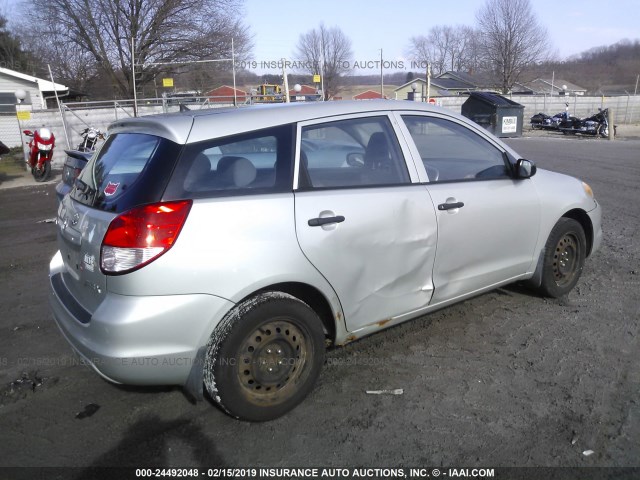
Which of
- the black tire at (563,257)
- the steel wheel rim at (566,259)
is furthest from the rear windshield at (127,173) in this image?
the steel wheel rim at (566,259)

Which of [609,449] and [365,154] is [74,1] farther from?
[609,449]

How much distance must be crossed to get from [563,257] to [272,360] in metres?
2.88

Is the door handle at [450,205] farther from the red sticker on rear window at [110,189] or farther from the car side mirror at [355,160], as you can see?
the red sticker on rear window at [110,189]

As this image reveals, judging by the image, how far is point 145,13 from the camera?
28969 millimetres

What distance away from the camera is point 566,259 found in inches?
177

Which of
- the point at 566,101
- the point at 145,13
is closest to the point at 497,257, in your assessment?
the point at 145,13

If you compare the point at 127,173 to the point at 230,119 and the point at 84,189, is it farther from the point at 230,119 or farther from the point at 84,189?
the point at 230,119

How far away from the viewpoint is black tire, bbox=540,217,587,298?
14.0 feet

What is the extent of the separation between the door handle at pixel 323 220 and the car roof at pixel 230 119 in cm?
59

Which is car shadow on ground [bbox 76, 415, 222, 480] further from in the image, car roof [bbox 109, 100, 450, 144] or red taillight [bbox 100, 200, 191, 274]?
Result: car roof [bbox 109, 100, 450, 144]

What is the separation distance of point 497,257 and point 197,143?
237cm

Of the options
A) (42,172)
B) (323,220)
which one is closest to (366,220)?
(323,220)

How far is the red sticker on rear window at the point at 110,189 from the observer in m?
2.78

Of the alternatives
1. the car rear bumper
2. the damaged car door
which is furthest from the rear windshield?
the damaged car door
